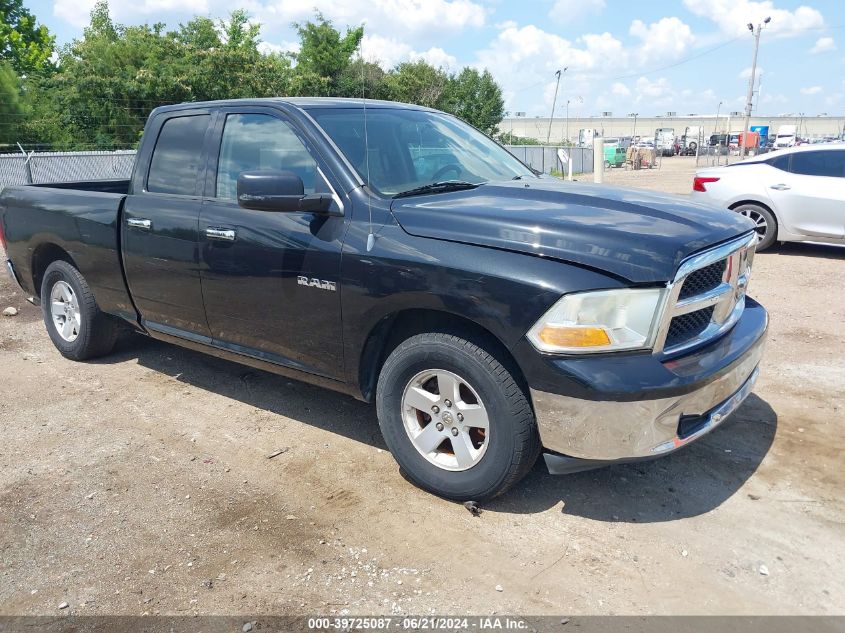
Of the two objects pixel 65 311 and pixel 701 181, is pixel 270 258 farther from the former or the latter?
pixel 701 181

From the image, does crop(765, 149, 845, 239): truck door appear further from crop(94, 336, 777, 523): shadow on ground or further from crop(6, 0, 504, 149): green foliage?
crop(6, 0, 504, 149): green foliage

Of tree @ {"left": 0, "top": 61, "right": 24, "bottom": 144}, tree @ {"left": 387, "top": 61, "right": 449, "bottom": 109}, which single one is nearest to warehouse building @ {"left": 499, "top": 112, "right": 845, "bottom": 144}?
tree @ {"left": 387, "top": 61, "right": 449, "bottom": 109}

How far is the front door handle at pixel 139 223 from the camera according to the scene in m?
4.66

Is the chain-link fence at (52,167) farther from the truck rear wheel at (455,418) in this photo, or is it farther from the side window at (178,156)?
the truck rear wheel at (455,418)

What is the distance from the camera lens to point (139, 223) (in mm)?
4734

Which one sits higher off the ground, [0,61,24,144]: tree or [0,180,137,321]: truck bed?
[0,61,24,144]: tree

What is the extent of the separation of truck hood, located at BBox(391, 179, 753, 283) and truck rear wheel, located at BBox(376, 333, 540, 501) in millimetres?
540

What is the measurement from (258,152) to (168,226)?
0.82 metres

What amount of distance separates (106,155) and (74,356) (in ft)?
49.2

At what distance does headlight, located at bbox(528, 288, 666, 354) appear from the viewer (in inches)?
115

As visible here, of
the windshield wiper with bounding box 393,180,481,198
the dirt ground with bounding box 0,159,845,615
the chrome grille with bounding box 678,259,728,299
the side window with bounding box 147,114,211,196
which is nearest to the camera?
the dirt ground with bounding box 0,159,845,615

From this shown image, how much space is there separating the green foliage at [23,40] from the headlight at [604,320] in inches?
1920

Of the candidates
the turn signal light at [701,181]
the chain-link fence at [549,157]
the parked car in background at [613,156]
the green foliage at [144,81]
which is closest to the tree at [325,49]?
the green foliage at [144,81]

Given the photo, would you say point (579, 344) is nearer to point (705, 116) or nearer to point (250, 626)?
point (250, 626)
